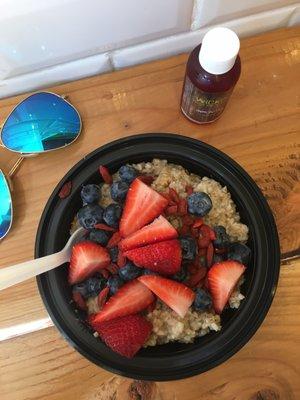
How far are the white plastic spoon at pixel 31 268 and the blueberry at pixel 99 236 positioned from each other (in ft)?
0.16

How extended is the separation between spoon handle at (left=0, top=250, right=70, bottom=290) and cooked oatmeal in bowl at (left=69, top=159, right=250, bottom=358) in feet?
0.11

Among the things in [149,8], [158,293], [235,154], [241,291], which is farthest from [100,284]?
[149,8]

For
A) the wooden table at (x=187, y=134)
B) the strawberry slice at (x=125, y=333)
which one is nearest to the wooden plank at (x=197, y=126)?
the wooden table at (x=187, y=134)

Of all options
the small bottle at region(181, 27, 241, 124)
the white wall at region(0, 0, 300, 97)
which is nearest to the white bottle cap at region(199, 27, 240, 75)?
the small bottle at region(181, 27, 241, 124)

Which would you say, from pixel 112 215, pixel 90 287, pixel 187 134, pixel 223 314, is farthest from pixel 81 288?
pixel 187 134

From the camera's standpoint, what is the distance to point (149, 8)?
0.73 m

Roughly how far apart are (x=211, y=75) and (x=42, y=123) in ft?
1.07

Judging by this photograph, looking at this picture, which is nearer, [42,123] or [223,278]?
[223,278]

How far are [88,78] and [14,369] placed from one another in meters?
0.53

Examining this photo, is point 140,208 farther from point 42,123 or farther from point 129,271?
point 42,123

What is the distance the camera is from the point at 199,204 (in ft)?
2.26

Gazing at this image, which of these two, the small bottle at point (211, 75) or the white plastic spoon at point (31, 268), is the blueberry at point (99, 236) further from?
the small bottle at point (211, 75)

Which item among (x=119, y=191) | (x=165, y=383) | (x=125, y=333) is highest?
(x=119, y=191)

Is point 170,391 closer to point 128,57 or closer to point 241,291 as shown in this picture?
point 241,291
